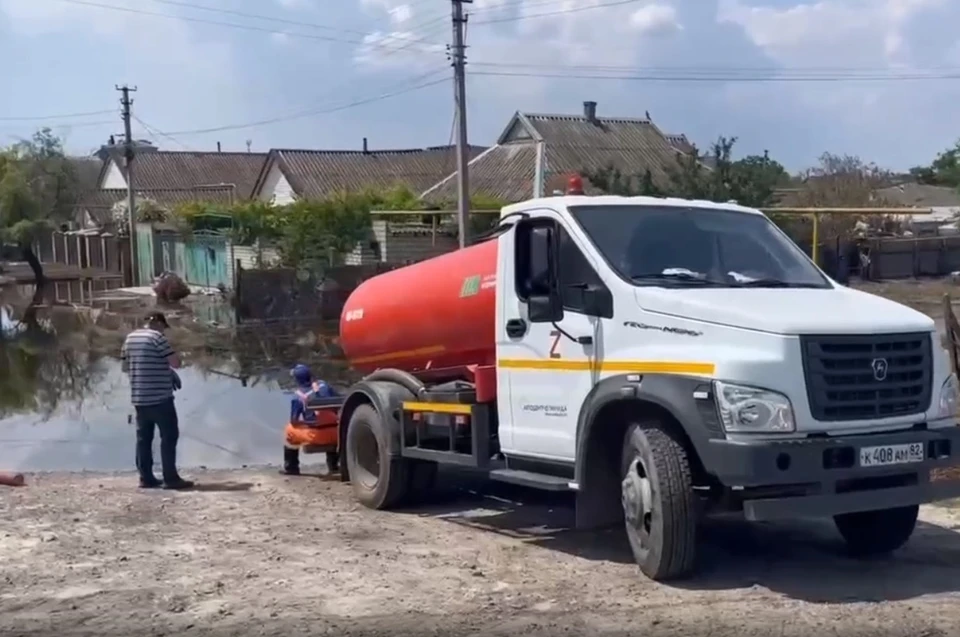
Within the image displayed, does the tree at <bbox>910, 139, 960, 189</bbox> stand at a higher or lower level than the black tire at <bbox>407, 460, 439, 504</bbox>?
higher

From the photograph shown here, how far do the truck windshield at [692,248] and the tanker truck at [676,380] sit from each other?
0.02m

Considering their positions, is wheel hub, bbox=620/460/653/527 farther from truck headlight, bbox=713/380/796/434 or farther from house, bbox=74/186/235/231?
house, bbox=74/186/235/231

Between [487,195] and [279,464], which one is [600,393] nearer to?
[279,464]

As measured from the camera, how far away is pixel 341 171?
203 feet

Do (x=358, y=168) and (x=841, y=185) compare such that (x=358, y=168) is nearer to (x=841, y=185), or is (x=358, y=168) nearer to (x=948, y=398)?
(x=841, y=185)

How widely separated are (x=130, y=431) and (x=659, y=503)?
10308 mm

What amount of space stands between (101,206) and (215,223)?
92.5 feet

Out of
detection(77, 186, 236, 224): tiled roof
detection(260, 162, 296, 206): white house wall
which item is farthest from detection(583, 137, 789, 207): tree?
detection(77, 186, 236, 224): tiled roof

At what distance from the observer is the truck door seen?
859 centimetres

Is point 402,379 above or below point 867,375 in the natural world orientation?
below

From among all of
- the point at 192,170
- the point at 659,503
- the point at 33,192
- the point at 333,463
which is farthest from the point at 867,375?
the point at 192,170

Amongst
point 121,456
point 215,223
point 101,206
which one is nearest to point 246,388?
point 121,456

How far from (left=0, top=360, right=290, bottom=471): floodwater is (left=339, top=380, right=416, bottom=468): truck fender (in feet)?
10.6

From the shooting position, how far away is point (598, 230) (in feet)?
28.7
